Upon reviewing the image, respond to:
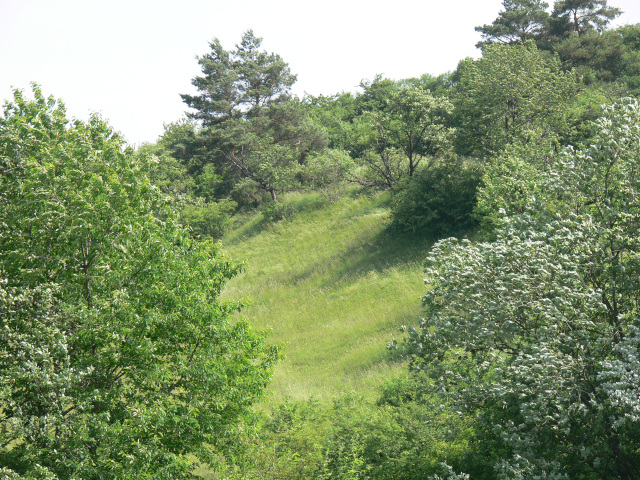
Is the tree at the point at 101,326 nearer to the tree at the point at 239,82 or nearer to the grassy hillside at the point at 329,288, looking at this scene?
the grassy hillside at the point at 329,288

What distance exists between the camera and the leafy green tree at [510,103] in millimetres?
36812

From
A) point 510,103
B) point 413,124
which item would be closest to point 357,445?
point 510,103

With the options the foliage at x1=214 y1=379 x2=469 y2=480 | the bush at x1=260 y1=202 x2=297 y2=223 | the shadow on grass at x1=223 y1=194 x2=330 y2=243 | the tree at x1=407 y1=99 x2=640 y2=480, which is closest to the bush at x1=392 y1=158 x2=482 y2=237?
the shadow on grass at x1=223 y1=194 x2=330 y2=243

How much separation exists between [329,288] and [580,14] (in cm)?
4555

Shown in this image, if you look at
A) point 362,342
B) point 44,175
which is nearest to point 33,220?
point 44,175

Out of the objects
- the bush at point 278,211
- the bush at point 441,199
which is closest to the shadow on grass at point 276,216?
the bush at point 278,211

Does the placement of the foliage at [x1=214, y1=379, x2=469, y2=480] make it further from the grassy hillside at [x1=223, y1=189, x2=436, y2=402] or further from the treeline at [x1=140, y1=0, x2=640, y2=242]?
the treeline at [x1=140, y1=0, x2=640, y2=242]

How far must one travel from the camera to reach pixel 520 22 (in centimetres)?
6056

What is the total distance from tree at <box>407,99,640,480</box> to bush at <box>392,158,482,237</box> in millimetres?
23095

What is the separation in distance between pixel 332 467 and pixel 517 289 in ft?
23.6

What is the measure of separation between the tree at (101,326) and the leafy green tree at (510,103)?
2583cm

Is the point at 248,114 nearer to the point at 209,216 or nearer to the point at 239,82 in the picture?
the point at 239,82

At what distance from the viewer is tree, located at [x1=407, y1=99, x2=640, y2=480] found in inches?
448

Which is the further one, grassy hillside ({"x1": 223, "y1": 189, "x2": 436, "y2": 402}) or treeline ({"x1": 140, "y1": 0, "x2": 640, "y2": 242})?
treeline ({"x1": 140, "y1": 0, "x2": 640, "y2": 242})
